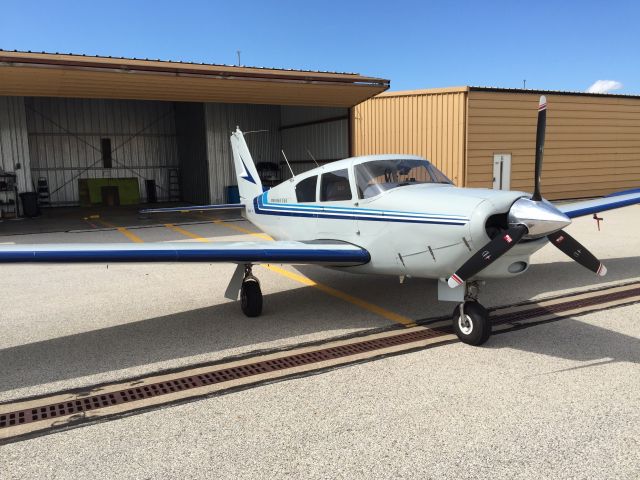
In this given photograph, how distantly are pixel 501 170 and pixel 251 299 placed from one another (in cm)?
1567

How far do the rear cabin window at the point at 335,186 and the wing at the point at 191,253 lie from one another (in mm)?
594

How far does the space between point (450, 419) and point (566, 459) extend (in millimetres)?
784

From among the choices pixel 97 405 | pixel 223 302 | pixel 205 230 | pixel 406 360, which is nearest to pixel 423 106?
pixel 205 230

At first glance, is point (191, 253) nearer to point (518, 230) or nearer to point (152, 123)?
point (518, 230)

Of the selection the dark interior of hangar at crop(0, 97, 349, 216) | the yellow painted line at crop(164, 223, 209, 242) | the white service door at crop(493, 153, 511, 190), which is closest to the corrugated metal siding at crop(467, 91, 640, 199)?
the white service door at crop(493, 153, 511, 190)

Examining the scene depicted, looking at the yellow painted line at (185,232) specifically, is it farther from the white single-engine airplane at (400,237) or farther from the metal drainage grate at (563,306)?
the metal drainage grate at (563,306)

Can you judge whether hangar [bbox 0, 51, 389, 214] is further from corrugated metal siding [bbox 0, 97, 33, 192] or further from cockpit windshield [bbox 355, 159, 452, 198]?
cockpit windshield [bbox 355, 159, 452, 198]

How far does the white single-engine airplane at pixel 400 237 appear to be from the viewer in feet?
15.4

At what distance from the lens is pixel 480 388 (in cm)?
410

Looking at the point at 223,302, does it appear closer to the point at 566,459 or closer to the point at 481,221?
the point at 481,221

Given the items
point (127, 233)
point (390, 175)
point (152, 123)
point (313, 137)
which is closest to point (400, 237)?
point (390, 175)

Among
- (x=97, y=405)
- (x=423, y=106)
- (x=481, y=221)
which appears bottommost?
(x=97, y=405)

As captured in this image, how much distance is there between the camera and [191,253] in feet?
17.5

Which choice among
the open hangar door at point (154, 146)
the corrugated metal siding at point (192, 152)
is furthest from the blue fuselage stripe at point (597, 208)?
the corrugated metal siding at point (192, 152)
